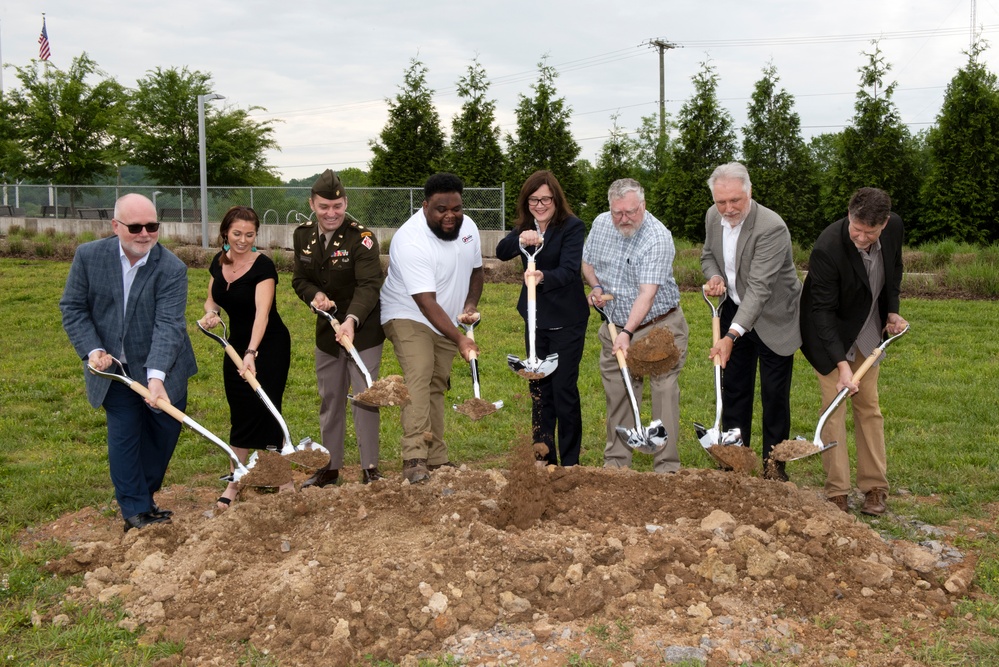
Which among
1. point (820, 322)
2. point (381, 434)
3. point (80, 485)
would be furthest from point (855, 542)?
point (80, 485)

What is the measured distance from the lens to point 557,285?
18.4ft

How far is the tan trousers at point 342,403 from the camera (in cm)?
570

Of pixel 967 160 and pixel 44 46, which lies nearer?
pixel 967 160

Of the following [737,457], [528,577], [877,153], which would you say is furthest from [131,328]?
[877,153]

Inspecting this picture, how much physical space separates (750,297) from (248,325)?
3.01 m

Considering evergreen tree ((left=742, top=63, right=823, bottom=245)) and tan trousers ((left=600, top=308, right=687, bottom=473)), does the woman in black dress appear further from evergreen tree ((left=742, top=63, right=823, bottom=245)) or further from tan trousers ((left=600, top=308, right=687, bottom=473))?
evergreen tree ((left=742, top=63, right=823, bottom=245))

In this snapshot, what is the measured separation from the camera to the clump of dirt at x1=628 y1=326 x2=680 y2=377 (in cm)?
532

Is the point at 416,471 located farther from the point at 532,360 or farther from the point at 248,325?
the point at 248,325

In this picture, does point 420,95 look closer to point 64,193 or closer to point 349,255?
point 64,193

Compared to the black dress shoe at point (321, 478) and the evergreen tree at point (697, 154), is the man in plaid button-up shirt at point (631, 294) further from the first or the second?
the evergreen tree at point (697, 154)

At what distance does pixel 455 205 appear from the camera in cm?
527

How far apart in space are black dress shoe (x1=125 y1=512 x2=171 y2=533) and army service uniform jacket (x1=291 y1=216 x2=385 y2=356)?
138 centimetres

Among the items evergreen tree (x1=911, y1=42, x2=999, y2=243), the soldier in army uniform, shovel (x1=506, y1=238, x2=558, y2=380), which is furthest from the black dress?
evergreen tree (x1=911, y1=42, x2=999, y2=243)

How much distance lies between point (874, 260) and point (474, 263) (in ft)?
7.78
